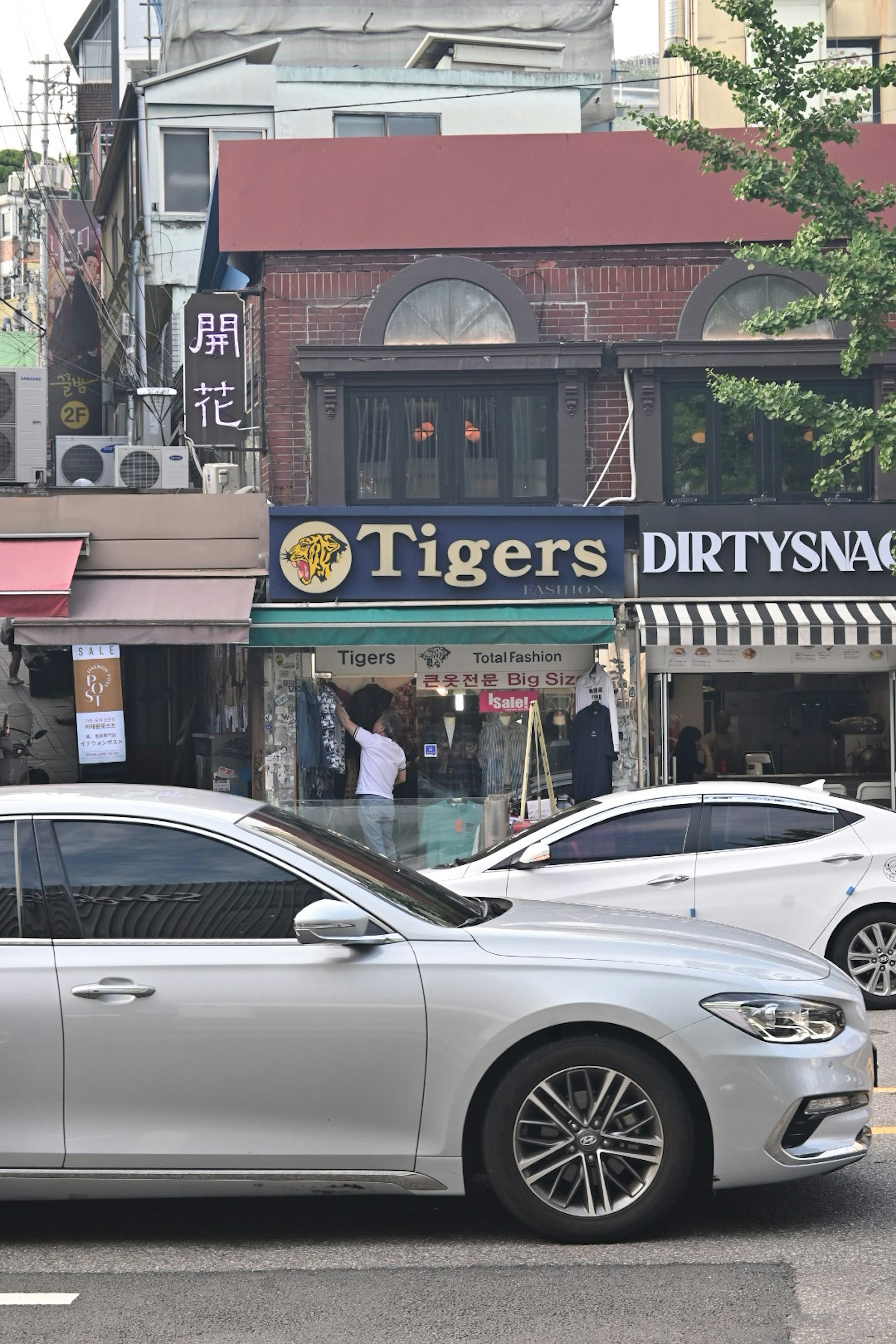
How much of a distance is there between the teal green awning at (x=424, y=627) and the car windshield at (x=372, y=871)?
9149mm

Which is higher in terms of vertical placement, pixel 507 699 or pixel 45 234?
pixel 45 234

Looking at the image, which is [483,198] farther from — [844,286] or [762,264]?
[844,286]

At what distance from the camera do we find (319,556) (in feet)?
52.4

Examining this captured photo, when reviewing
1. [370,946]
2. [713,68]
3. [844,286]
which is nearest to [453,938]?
[370,946]

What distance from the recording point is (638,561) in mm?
16125

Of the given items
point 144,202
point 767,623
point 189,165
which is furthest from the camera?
point 144,202

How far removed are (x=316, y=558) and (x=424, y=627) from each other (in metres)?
1.41

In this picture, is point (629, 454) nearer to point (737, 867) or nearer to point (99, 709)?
point (99, 709)

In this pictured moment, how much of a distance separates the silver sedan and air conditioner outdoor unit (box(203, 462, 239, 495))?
1224 cm

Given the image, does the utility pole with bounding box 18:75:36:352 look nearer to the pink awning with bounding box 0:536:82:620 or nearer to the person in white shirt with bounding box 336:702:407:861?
the pink awning with bounding box 0:536:82:620

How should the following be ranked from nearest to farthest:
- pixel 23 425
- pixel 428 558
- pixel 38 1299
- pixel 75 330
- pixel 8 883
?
pixel 38 1299
pixel 8 883
pixel 428 558
pixel 23 425
pixel 75 330

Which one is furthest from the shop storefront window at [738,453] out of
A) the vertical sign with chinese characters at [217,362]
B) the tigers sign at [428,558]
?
the vertical sign with chinese characters at [217,362]

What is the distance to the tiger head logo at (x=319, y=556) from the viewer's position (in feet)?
52.3

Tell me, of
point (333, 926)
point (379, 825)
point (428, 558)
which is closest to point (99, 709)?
point (428, 558)
